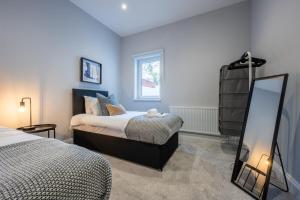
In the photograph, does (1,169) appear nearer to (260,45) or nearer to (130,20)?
(260,45)

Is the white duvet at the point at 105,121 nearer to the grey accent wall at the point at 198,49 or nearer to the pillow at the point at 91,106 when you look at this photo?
the pillow at the point at 91,106

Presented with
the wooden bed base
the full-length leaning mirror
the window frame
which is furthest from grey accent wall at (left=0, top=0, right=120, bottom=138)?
the full-length leaning mirror

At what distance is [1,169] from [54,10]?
293 cm

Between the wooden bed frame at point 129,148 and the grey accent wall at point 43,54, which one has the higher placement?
the grey accent wall at point 43,54

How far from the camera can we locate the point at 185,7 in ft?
9.99

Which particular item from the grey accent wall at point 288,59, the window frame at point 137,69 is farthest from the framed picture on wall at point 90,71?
the grey accent wall at point 288,59

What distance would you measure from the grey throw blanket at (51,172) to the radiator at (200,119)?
264 centimetres

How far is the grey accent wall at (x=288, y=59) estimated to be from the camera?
4.80 feet

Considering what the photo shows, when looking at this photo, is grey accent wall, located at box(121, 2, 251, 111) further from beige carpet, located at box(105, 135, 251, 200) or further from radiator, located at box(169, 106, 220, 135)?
beige carpet, located at box(105, 135, 251, 200)

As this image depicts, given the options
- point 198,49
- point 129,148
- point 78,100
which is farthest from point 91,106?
point 198,49

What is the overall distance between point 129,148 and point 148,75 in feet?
8.32

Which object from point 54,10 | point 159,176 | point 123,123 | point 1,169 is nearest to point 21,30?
point 54,10

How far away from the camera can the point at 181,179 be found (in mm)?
1686

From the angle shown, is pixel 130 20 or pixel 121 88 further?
pixel 121 88
